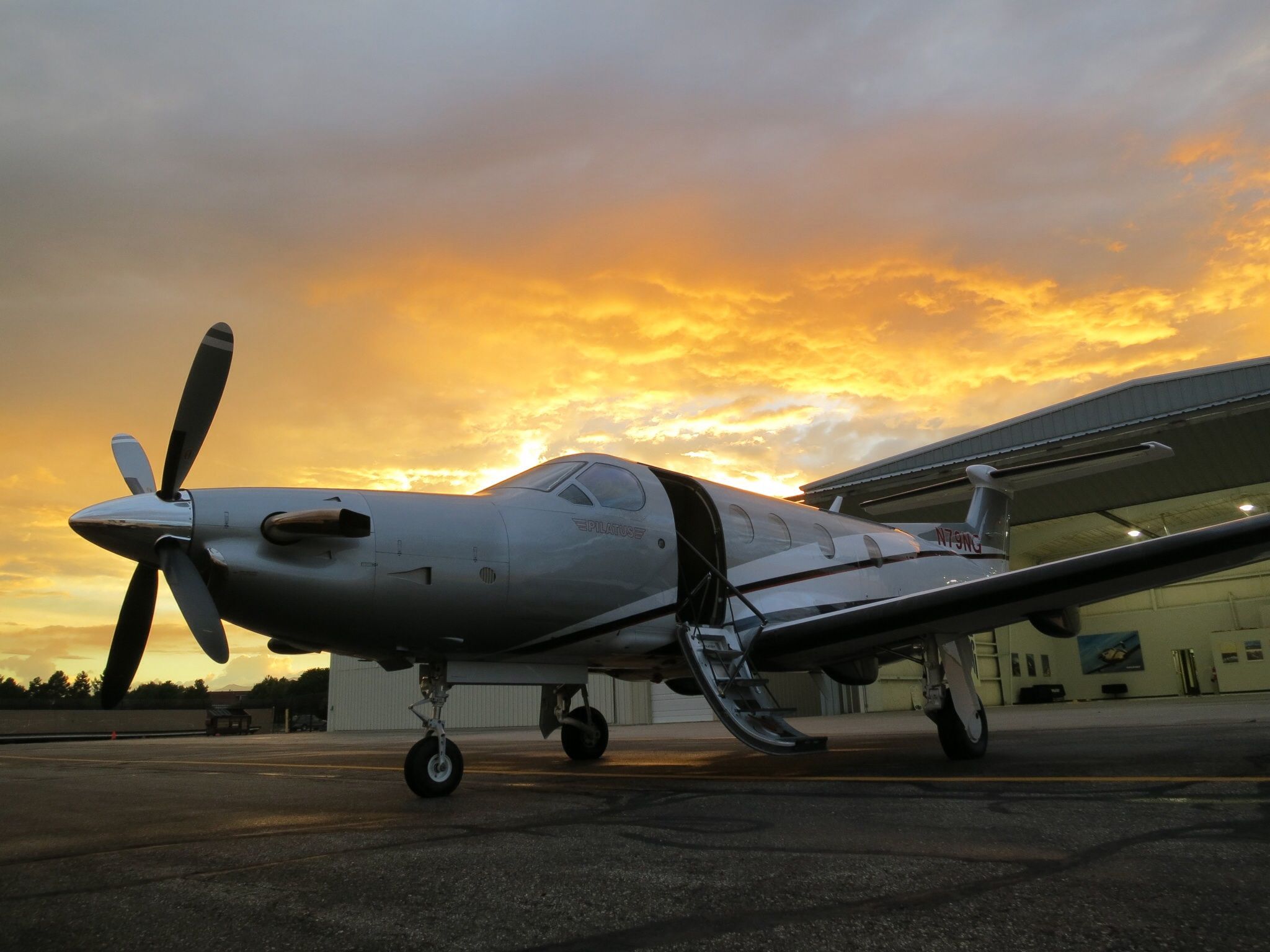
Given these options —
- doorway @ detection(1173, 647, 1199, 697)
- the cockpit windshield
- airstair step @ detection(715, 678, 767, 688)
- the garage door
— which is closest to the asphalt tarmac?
airstair step @ detection(715, 678, 767, 688)

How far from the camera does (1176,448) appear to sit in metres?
25.5

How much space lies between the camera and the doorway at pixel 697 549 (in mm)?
9312

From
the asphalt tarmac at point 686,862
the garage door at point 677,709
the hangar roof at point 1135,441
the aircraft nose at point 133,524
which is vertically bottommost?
the garage door at point 677,709

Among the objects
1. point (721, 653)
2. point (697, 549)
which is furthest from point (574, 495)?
point (721, 653)

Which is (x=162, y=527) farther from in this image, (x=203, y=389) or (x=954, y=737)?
(x=954, y=737)

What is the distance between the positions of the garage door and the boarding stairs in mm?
23092

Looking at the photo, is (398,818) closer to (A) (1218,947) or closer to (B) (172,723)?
(A) (1218,947)

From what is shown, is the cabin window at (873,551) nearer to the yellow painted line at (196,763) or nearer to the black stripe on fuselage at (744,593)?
the black stripe on fuselage at (744,593)

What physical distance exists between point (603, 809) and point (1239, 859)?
12.3 feet

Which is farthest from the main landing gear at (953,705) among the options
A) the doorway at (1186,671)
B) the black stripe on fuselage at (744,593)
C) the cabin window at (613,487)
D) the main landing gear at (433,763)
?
the doorway at (1186,671)

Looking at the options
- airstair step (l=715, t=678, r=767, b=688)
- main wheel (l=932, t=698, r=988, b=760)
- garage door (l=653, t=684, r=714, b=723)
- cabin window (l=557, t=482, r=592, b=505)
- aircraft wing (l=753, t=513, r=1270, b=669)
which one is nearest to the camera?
aircraft wing (l=753, t=513, r=1270, b=669)

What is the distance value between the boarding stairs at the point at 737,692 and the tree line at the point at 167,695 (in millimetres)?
59221

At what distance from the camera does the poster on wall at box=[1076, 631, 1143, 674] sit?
142 ft

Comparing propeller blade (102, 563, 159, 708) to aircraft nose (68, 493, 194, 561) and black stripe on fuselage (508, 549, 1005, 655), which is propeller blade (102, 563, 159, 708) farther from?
black stripe on fuselage (508, 549, 1005, 655)
